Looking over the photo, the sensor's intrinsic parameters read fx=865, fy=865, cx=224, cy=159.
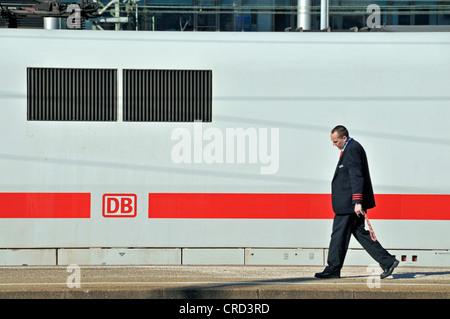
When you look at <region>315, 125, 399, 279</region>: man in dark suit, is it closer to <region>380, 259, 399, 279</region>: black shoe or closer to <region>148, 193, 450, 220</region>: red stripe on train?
<region>380, 259, 399, 279</region>: black shoe

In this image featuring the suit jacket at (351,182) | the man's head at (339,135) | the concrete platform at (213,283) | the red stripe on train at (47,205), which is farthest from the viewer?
the red stripe on train at (47,205)

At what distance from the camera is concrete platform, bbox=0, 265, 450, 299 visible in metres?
7.69

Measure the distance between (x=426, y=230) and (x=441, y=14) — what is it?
10.8ft

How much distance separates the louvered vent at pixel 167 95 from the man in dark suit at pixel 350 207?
1.78 meters

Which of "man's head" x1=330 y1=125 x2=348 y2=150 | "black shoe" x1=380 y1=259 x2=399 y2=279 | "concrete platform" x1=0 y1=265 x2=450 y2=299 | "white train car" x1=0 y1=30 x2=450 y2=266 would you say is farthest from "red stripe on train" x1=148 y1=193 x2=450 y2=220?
"black shoe" x1=380 y1=259 x2=399 y2=279

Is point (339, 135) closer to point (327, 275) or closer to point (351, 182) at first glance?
point (351, 182)

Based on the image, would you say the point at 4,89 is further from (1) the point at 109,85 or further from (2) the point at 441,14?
(2) the point at 441,14

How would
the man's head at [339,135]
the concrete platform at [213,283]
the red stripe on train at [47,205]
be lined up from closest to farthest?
the concrete platform at [213,283]
the man's head at [339,135]
the red stripe on train at [47,205]

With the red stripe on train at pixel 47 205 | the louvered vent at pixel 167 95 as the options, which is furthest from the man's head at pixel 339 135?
the red stripe on train at pixel 47 205

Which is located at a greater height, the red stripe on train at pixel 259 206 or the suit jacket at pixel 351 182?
the suit jacket at pixel 351 182

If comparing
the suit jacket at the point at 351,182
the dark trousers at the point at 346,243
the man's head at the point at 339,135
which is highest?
the man's head at the point at 339,135

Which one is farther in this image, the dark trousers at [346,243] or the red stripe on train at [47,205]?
the red stripe on train at [47,205]

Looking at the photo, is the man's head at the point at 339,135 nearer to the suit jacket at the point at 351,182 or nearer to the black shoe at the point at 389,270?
the suit jacket at the point at 351,182

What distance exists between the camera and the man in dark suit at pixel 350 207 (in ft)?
27.6
